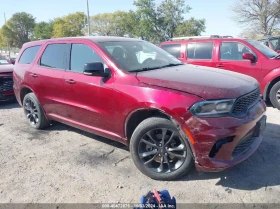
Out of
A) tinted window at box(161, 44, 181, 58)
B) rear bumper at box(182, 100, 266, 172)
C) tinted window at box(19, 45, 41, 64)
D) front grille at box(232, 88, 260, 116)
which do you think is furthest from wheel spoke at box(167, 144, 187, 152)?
tinted window at box(161, 44, 181, 58)

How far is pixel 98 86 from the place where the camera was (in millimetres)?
3527

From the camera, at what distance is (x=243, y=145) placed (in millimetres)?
3051

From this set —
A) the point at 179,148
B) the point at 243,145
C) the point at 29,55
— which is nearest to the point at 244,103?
the point at 243,145

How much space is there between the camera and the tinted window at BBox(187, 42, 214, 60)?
7021 millimetres

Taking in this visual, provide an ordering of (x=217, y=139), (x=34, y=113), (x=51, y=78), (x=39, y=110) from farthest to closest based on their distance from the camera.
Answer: (x=34, y=113)
(x=39, y=110)
(x=51, y=78)
(x=217, y=139)

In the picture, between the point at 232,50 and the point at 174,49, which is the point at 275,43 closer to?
the point at 232,50

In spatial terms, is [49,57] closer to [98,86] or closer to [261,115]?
[98,86]

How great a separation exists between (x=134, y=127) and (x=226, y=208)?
1428 mm

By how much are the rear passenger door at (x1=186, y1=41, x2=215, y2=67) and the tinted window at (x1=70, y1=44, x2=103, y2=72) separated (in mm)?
3973

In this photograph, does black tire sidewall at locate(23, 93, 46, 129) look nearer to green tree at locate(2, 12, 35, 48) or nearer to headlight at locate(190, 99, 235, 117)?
headlight at locate(190, 99, 235, 117)

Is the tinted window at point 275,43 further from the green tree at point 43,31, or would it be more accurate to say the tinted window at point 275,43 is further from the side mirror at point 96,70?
the green tree at point 43,31

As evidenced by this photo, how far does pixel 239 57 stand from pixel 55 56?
4500 mm

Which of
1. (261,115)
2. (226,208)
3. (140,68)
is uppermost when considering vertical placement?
(140,68)

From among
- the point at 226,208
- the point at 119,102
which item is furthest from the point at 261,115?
the point at 119,102
